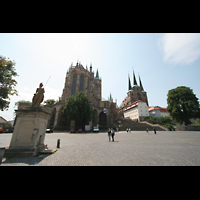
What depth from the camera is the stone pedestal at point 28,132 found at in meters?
4.72

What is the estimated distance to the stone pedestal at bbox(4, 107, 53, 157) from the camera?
4717 millimetres

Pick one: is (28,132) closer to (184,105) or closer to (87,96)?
(87,96)

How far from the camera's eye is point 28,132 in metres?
5.11

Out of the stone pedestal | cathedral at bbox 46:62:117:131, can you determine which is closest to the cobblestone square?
the stone pedestal

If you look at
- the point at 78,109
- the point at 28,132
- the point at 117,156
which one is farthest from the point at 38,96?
the point at 78,109

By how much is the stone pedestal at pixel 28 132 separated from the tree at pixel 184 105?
3479 cm

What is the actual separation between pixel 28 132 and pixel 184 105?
1446 inches

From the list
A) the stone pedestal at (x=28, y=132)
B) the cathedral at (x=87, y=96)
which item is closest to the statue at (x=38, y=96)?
the stone pedestal at (x=28, y=132)

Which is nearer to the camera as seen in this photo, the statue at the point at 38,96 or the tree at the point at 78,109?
the statue at the point at 38,96

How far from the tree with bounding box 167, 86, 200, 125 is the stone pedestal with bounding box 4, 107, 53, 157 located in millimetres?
34791

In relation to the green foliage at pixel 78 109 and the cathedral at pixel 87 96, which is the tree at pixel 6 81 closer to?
the green foliage at pixel 78 109

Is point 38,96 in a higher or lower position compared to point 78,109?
lower
